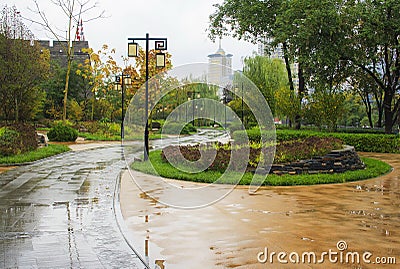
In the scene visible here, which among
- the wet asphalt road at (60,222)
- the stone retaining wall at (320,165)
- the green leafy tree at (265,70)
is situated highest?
the green leafy tree at (265,70)

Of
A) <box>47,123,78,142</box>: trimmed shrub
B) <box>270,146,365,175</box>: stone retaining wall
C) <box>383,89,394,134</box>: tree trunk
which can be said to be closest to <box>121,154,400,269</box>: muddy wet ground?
<box>270,146,365,175</box>: stone retaining wall

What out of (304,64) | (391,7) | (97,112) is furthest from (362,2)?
(97,112)

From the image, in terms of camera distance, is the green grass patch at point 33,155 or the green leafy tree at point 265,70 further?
the green leafy tree at point 265,70

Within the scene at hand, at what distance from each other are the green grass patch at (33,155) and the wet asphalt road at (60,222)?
6.73 feet

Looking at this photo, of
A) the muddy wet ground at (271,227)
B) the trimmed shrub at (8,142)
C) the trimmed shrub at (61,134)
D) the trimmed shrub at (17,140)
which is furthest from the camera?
the trimmed shrub at (61,134)

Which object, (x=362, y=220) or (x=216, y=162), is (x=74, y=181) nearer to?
(x=216, y=162)

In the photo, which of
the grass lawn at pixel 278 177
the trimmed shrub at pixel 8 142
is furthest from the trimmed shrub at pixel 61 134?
the grass lawn at pixel 278 177

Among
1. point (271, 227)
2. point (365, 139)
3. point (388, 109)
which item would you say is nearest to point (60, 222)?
point (271, 227)

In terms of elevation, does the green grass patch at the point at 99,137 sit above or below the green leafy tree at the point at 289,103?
below

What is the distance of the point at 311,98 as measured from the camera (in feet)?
77.4

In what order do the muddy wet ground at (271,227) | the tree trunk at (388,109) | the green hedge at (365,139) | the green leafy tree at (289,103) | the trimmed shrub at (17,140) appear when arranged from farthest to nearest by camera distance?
the green leafy tree at (289,103), the tree trunk at (388,109), the green hedge at (365,139), the trimmed shrub at (17,140), the muddy wet ground at (271,227)

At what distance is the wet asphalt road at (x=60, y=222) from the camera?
17.3ft

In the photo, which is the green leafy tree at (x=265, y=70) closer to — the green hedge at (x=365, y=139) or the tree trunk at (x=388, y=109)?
the tree trunk at (x=388, y=109)

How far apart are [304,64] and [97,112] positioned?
78.6ft
